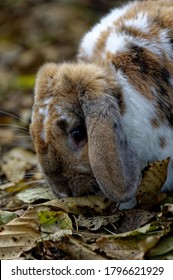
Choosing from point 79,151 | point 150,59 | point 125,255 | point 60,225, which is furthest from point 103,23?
point 125,255

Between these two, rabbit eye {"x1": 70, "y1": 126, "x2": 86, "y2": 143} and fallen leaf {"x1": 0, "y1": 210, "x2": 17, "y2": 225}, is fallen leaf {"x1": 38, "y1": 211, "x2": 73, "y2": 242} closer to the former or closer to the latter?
fallen leaf {"x1": 0, "y1": 210, "x2": 17, "y2": 225}

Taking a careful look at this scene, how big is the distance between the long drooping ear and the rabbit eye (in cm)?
14

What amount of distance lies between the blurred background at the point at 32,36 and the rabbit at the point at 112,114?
9.05 feet

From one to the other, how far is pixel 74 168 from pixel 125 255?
67cm

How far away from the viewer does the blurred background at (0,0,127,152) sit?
7.83 m

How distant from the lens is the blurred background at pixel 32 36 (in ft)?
25.7

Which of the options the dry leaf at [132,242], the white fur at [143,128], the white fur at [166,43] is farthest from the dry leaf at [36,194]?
the white fur at [166,43]

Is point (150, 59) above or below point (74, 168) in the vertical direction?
above

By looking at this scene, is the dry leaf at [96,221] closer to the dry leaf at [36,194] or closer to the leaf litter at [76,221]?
the leaf litter at [76,221]

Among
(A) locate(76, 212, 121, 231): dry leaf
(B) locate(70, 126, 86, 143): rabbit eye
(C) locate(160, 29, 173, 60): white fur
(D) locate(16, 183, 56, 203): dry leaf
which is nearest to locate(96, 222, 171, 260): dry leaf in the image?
(A) locate(76, 212, 121, 231): dry leaf

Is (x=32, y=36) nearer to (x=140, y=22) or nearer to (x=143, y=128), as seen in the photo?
(x=140, y=22)

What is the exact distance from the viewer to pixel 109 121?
3922 mm
